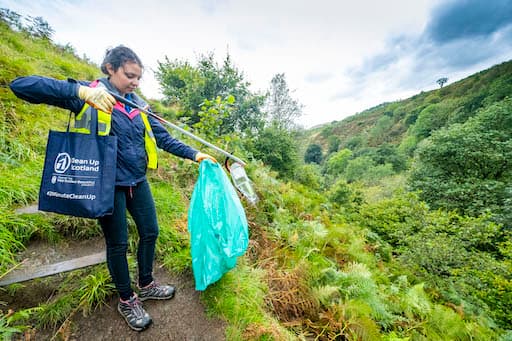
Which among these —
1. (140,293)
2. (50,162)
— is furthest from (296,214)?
(50,162)

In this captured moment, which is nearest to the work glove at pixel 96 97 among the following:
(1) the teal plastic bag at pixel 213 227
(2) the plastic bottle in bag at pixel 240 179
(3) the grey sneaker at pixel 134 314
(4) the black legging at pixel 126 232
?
(4) the black legging at pixel 126 232

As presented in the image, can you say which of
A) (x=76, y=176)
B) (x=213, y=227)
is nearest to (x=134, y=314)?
(x=213, y=227)

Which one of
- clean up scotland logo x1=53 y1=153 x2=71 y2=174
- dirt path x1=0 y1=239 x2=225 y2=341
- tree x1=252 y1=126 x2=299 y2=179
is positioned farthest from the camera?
tree x1=252 y1=126 x2=299 y2=179

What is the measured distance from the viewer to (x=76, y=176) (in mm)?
1111

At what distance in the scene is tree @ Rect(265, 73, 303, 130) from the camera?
55.7 ft

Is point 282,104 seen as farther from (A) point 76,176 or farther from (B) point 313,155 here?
(B) point 313,155

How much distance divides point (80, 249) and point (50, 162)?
150 cm

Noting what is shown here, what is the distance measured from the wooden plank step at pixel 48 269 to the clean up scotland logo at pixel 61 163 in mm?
1269

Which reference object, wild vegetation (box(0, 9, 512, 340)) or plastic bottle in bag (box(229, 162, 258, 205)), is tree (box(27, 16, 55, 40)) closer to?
wild vegetation (box(0, 9, 512, 340))

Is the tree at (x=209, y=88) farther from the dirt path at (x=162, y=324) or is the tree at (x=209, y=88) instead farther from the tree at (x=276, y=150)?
the dirt path at (x=162, y=324)

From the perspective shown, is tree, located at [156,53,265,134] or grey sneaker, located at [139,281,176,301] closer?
grey sneaker, located at [139,281,176,301]

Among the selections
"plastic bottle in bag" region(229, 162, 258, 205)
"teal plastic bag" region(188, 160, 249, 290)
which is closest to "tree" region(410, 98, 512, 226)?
"plastic bottle in bag" region(229, 162, 258, 205)

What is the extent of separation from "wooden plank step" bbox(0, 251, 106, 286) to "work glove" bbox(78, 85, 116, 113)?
5.30 ft

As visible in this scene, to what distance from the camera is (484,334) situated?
2.70m
